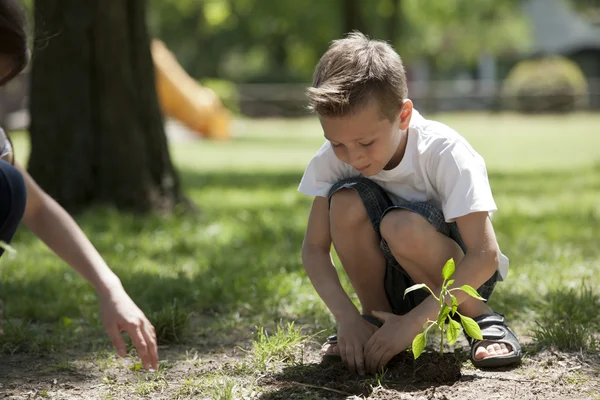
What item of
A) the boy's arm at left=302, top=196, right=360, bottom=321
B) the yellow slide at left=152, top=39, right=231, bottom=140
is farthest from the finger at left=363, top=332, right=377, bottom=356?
the yellow slide at left=152, top=39, right=231, bottom=140

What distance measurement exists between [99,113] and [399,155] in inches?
153

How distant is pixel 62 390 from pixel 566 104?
28.3 meters

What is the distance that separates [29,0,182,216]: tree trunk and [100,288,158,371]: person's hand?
13.3 ft

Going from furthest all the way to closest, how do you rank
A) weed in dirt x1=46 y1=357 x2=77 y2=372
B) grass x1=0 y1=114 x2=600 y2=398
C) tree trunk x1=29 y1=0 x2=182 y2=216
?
tree trunk x1=29 y1=0 x2=182 y2=216 < grass x1=0 y1=114 x2=600 y2=398 < weed in dirt x1=46 y1=357 x2=77 y2=372

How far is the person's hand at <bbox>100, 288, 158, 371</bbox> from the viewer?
7.04 ft

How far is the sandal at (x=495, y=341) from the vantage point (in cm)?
270

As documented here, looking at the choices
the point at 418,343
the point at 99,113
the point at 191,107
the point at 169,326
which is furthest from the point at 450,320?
the point at 191,107

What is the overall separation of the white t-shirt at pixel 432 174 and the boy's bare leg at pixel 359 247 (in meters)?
0.11

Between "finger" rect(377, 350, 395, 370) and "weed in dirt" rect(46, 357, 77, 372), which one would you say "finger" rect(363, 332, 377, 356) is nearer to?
"finger" rect(377, 350, 395, 370)

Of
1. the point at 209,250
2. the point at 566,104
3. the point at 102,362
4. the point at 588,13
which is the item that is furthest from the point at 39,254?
the point at 588,13

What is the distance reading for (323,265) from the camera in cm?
282

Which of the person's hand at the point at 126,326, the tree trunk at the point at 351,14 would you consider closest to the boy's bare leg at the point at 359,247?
the person's hand at the point at 126,326

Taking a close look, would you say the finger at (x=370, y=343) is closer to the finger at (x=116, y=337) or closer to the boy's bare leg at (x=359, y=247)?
the boy's bare leg at (x=359, y=247)

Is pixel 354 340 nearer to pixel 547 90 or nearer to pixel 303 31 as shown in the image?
pixel 547 90
